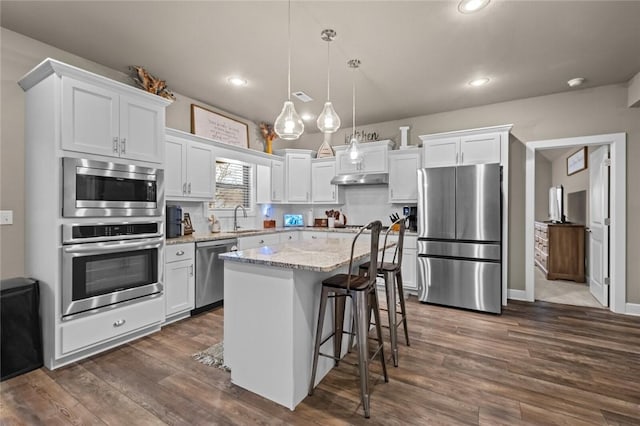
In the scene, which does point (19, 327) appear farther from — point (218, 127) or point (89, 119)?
point (218, 127)

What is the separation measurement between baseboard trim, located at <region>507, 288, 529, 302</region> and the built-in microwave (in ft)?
15.0

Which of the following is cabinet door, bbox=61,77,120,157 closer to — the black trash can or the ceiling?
the ceiling

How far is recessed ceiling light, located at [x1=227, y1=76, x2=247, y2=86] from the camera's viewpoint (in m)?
3.47

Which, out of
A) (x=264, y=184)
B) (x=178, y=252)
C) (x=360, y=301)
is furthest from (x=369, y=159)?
(x=360, y=301)

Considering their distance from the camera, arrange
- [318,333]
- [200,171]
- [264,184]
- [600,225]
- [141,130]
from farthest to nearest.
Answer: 1. [264,184]
2. [600,225]
3. [200,171]
4. [141,130]
5. [318,333]

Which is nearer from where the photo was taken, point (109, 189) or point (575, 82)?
point (109, 189)

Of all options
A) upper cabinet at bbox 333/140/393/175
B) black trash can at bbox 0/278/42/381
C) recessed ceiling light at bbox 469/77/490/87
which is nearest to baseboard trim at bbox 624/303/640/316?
recessed ceiling light at bbox 469/77/490/87

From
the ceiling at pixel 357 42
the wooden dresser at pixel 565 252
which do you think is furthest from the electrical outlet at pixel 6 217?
the wooden dresser at pixel 565 252

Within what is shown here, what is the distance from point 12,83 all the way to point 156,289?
2163mm

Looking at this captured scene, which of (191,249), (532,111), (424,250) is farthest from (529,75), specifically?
(191,249)

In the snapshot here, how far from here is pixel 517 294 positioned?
416 cm

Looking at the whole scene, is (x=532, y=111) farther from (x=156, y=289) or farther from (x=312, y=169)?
(x=156, y=289)

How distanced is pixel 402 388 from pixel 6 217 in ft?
11.3

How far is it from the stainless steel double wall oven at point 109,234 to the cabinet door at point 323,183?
9.25 ft
